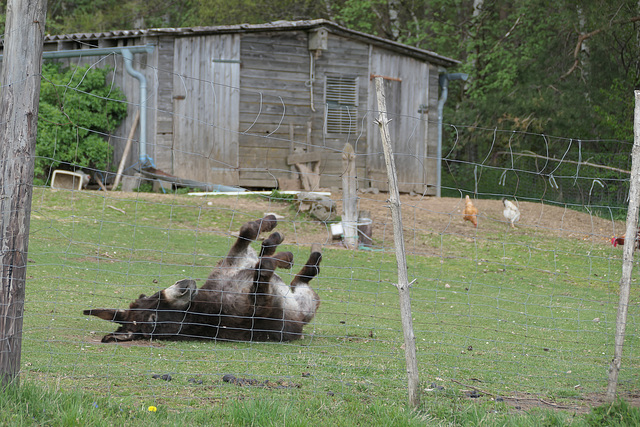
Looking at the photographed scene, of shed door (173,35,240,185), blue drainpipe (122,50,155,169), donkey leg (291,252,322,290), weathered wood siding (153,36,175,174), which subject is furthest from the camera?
shed door (173,35,240,185)

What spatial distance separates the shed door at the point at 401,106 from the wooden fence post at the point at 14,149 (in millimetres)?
17690

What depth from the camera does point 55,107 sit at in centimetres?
1914

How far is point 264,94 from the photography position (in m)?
19.2

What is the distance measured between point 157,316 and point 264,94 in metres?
13.3

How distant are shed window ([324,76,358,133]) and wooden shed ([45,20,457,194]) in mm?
32

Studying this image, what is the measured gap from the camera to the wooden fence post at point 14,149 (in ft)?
14.6

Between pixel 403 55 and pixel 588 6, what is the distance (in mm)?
6645

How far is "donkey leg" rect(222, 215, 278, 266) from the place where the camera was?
662 cm

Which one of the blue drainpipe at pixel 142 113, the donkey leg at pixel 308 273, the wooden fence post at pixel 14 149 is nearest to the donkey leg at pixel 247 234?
the donkey leg at pixel 308 273

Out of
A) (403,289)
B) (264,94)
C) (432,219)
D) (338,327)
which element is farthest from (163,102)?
(403,289)

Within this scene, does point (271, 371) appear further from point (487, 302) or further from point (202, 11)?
point (202, 11)

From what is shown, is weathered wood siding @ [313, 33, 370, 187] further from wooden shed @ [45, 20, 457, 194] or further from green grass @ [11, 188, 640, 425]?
green grass @ [11, 188, 640, 425]

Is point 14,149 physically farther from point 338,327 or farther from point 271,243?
point 338,327

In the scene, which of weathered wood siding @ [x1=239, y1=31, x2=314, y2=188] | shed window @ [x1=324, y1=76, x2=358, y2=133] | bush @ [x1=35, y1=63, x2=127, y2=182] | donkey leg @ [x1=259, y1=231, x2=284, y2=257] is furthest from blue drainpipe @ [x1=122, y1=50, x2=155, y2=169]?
donkey leg @ [x1=259, y1=231, x2=284, y2=257]
